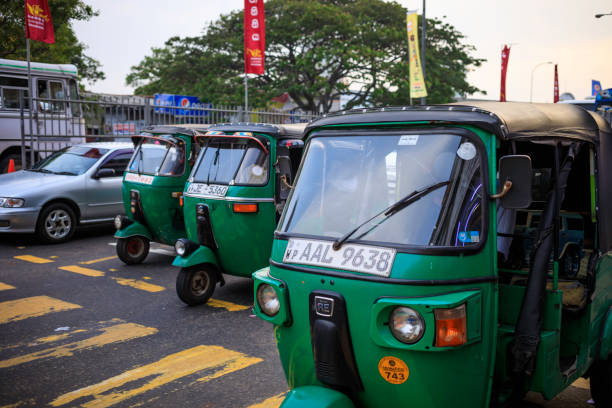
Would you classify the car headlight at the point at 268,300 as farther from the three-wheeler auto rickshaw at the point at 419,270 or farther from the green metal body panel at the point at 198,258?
the green metal body panel at the point at 198,258

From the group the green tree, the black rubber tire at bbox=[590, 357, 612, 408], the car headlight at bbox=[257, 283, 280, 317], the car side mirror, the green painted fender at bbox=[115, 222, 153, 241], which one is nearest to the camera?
the car headlight at bbox=[257, 283, 280, 317]

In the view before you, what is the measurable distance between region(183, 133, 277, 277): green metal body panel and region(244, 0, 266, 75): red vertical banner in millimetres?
10549

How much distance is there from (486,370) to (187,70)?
3234 cm

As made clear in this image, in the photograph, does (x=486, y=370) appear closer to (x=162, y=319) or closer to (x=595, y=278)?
(x=595, y=278)

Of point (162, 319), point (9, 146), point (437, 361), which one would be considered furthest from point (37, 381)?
point (9, 146)

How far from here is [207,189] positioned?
7195 millimetres

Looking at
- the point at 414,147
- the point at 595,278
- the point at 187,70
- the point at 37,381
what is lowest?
the point at 37,381

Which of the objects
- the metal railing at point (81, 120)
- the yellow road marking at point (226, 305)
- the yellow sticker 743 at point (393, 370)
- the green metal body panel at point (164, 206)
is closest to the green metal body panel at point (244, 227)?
the yellow road marking at point (226, 305)

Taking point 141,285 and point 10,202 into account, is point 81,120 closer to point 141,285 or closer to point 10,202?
point 10,202

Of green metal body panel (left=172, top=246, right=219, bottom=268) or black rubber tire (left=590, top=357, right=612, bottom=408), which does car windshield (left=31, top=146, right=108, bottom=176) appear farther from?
black rubber tire (left=590, top=357, right=612, bottom=408)

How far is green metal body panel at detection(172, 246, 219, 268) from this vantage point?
22.3ft

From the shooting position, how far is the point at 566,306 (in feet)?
12.6

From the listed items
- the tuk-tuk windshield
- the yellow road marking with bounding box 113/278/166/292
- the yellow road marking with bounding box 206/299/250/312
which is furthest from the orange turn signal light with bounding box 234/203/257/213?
the tuk-tuk windshield

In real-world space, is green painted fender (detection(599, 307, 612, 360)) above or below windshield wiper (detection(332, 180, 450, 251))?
below
